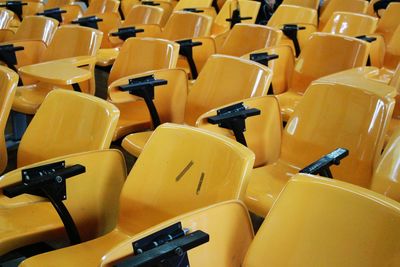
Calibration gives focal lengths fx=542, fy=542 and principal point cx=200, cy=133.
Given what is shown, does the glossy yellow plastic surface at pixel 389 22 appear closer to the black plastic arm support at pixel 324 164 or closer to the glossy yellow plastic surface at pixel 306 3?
the glossy yellow plastic surface at pixel 306 3

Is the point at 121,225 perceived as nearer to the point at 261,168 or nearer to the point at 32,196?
the point at 32,196

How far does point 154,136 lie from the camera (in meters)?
1.79

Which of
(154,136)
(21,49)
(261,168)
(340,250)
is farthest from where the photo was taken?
(21,49)

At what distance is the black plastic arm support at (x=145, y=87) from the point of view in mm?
2592

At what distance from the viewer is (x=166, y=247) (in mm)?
1236

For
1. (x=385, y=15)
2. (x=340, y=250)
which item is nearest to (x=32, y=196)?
(x=340, y=250)

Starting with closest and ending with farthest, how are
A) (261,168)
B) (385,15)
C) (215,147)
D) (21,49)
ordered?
(215,147)
(261,168)
(21,49)
(385,15)

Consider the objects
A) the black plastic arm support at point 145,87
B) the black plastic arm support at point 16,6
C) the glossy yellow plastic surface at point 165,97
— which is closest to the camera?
the black plastic arm support at point 145,87

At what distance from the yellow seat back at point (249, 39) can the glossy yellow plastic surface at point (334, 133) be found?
1.34 metres

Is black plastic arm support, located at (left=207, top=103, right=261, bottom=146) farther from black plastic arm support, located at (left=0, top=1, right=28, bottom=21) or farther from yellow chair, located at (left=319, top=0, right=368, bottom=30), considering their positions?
black plastic arm support, located at (left=0, top=1, right=28, bottom=21)

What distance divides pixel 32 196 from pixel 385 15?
11.7 ft

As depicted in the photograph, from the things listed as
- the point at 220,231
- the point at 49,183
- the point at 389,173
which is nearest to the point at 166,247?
the point at 220,231

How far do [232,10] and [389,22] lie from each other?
4.73 feet

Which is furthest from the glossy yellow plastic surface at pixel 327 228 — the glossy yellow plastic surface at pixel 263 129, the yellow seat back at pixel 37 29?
the yellow seat back at pixel 37 29
